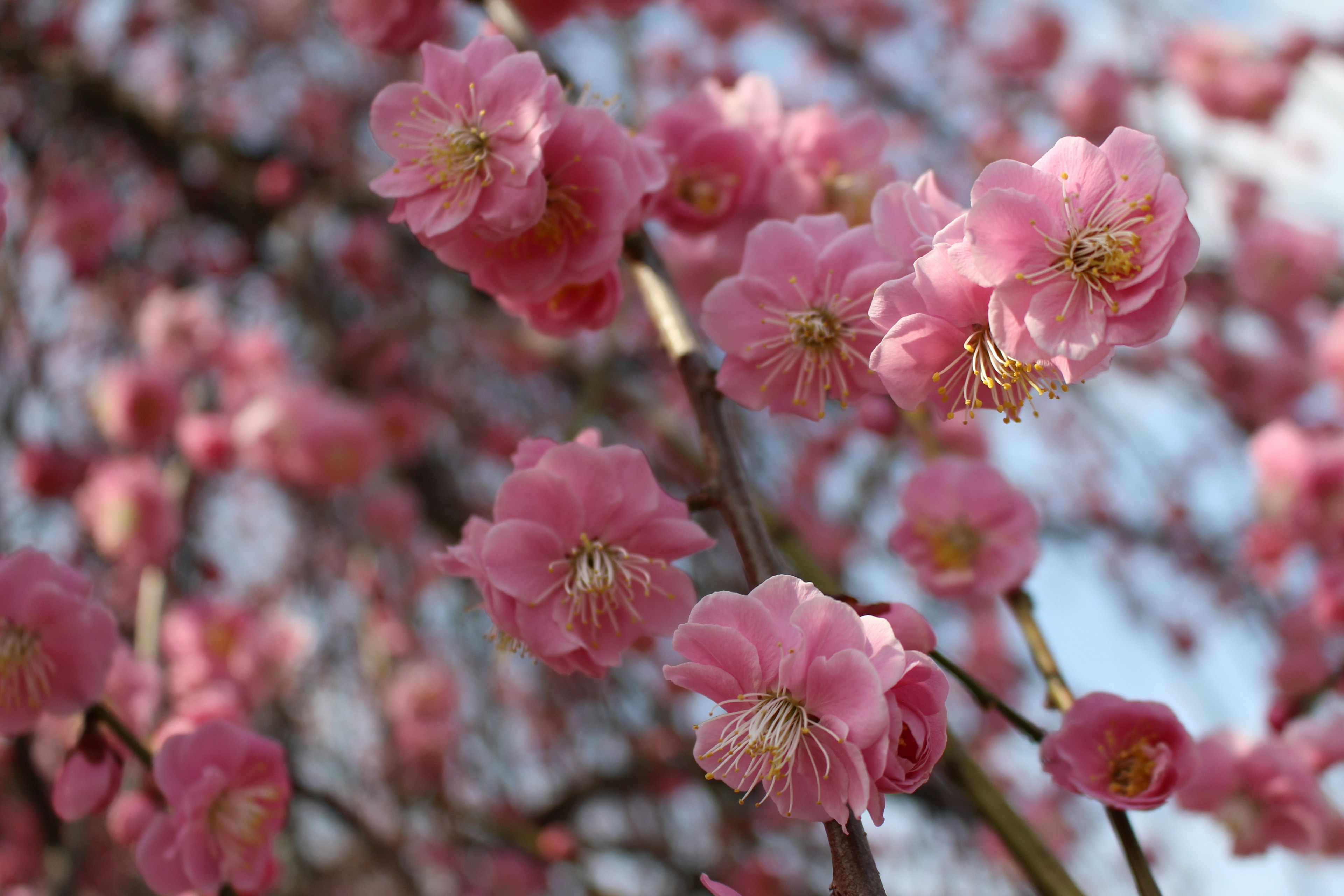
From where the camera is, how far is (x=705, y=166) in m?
1.34

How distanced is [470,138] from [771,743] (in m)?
0.68

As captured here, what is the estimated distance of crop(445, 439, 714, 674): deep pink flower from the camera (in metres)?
0.95

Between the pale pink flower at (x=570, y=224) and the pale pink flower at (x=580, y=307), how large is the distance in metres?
0.08

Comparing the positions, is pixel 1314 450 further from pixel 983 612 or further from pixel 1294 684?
pixel 983 612

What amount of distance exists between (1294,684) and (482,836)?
2.15 metres

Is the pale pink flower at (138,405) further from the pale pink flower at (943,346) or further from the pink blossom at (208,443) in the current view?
the pale pink flower at (943,346)

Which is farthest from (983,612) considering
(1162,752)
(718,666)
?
A: (718,666)

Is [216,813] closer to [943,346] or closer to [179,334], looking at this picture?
[943,346]

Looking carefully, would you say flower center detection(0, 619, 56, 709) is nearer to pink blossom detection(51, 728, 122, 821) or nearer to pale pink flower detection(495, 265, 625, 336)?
pink blossom detection(51, 728, 122, 821)

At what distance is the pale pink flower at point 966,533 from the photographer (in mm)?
1406

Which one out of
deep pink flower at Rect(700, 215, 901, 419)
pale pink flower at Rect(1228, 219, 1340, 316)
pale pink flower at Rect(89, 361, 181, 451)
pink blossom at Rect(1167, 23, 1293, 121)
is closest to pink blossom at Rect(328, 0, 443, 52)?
deep pink flower at Rect(700, 215, 901, 419)

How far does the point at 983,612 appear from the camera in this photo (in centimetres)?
356

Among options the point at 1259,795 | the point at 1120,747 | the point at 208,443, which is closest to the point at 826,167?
the point at 1120,747

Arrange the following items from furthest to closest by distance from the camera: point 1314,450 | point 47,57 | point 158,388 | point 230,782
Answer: point 47,57
point 158,388
point 1314,450
point 230,782
